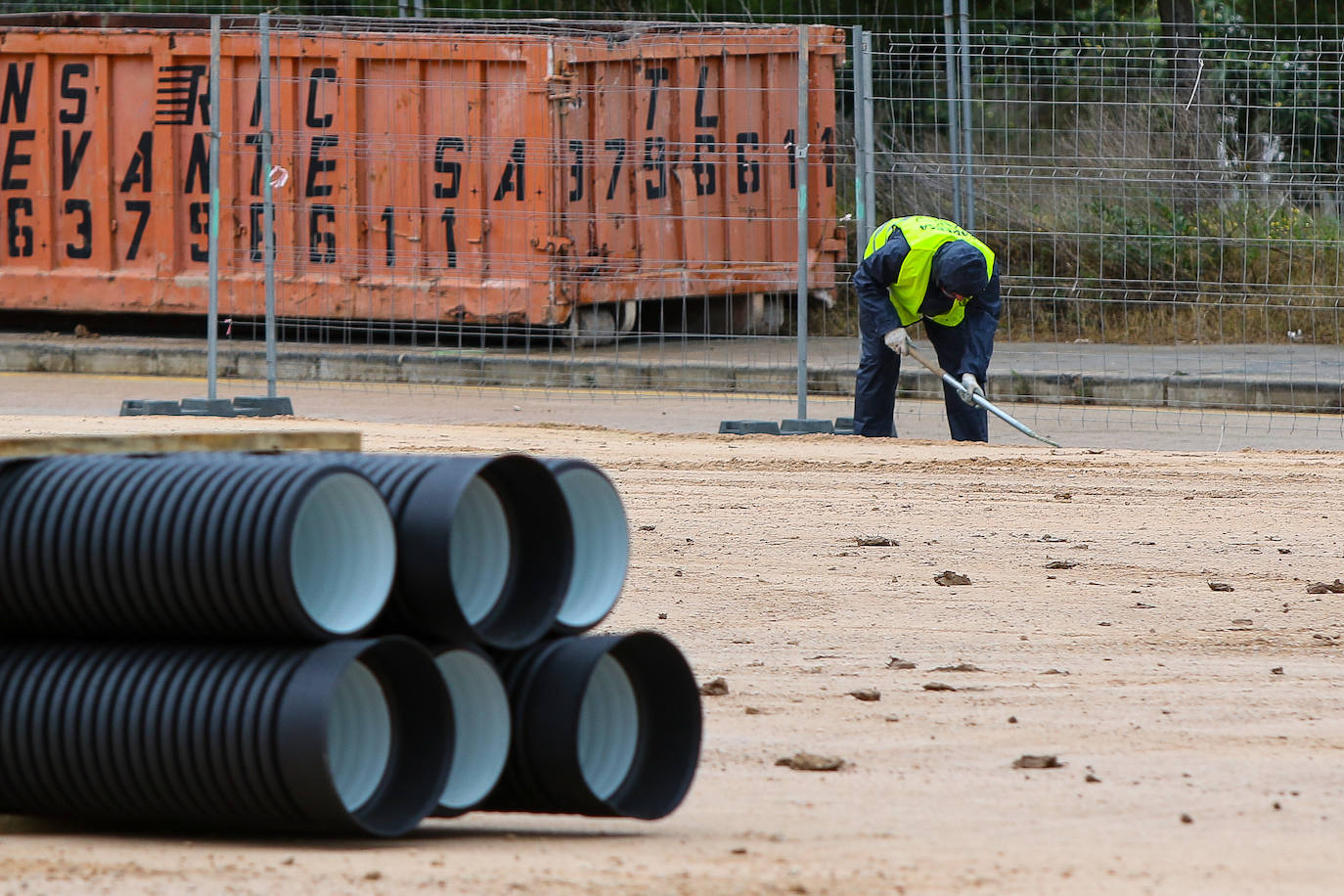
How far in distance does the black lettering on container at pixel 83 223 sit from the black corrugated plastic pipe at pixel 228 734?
1264 centimetres

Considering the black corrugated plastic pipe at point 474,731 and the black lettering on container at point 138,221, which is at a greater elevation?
the black lettering on container at point 138,221

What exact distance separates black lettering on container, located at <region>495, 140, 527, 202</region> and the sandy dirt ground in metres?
4.98

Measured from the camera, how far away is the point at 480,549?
13.5ft

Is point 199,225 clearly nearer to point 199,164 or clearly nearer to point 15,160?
point 199,164

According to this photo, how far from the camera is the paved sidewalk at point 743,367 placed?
13656mm

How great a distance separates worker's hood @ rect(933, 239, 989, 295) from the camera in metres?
10.5

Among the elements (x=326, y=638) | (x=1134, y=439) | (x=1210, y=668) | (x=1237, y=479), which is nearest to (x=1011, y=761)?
(x=1210, y=668)

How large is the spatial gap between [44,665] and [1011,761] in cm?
219

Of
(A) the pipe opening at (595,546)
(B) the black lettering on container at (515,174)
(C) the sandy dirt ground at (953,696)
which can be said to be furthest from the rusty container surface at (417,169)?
(A) the pipe opening at (595,546)

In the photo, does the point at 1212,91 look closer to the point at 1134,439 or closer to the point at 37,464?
the point at 1134,439

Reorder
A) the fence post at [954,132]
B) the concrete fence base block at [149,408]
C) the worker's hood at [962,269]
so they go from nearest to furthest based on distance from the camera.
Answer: the worker's hood at [962,269] → the concrete fence base block at [149,408] → the fence post at [954,132]

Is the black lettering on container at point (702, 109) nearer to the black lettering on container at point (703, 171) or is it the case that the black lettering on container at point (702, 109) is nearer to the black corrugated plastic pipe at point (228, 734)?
the black lettering on container at point (703, 171)

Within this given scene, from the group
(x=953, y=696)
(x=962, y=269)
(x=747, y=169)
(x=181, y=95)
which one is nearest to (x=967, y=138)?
(x=747, y=169)

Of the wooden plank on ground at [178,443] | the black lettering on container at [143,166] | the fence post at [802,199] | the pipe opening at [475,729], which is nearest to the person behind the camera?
the pipe opening at [475,729]
